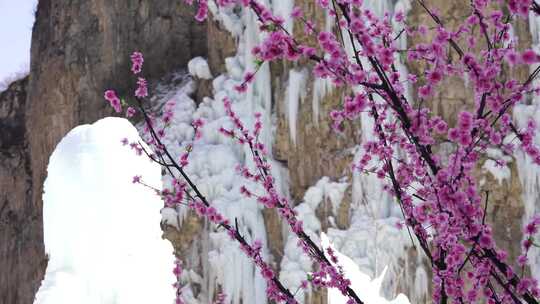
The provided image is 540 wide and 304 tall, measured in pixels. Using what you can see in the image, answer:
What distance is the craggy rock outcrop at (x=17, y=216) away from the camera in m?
12.5

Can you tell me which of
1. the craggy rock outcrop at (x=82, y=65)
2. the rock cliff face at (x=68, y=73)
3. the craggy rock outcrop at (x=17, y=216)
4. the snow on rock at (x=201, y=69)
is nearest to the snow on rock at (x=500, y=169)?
the rock cliff face at (x=68, y=73)

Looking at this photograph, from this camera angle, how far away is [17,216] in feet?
44.0

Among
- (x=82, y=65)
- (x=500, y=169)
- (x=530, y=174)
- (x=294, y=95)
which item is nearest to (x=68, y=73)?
(x=82, y=65)

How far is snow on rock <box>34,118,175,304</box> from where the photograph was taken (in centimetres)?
261

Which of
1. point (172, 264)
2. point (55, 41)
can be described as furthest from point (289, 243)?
point (55, 41)

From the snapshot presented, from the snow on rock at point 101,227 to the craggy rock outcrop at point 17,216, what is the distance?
983 centimetres

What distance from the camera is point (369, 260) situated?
24.6ft

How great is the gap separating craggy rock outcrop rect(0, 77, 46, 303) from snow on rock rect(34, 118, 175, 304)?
9.83m

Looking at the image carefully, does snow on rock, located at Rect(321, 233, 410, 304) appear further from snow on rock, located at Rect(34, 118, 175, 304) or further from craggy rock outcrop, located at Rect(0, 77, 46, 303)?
craggy rock outcrop, located at Rect(0, 77, 46, 303)

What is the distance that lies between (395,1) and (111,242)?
687 centimetres

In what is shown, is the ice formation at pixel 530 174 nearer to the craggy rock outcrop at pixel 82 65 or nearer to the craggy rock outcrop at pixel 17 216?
the craggy rock outcrop at pixel 82 65

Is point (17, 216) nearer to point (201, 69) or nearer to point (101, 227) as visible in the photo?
point (201, 69)

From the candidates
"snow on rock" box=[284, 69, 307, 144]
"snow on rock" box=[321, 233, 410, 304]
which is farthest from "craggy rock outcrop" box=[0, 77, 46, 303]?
"snow on rock" box=[321, 233, 410, 304]

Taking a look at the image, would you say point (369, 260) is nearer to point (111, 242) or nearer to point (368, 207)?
point (368, 207)
